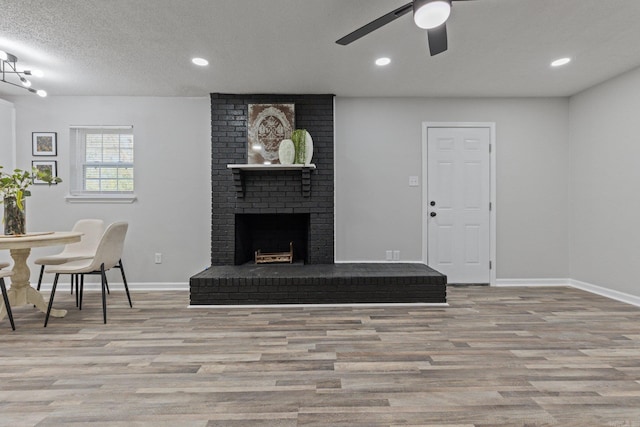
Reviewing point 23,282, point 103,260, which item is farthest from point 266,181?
point 23,282

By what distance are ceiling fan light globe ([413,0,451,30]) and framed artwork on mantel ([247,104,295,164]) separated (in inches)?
94.4

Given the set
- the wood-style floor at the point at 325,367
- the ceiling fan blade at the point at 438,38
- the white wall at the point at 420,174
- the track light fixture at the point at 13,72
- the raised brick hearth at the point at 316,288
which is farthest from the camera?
the white wall at the point at 420,174

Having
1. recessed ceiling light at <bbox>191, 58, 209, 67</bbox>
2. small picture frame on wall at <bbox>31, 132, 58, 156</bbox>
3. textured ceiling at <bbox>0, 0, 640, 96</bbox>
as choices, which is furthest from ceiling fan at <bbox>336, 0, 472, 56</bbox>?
small picture frame on wall at <bbox>31, 132, 58, 156</bbox>

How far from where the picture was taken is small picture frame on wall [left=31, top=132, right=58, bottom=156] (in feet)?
13.6

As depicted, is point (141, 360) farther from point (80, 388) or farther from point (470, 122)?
point (470, 122)

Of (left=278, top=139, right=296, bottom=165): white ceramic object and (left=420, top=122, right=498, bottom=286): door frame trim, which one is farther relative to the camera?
(left=420, top=122, right=498, bottom=286): door frame trim

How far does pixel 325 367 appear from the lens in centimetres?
208

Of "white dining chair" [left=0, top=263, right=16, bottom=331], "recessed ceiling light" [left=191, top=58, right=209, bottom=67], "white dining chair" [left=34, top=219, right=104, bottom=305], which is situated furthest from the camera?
"white dining chair" [left=34, top=219, right=104, bottom=305]

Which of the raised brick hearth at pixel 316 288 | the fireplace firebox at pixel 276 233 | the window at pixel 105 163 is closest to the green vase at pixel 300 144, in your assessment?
the fireplace firebox at pixel 276 233

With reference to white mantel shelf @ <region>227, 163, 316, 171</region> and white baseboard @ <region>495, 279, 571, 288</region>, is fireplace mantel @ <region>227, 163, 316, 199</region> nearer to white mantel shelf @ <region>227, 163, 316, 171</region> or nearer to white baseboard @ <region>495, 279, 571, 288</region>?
white mantel shelf @ <region>227, 163, 316, 171</region>

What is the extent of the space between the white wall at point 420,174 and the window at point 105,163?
8.57 feet

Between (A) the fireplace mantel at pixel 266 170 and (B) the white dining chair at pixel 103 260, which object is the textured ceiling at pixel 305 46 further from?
(B) the white dining chair at pixel 103 260

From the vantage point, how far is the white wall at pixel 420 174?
4.29 m

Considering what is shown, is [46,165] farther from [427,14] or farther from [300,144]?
[427,14]
